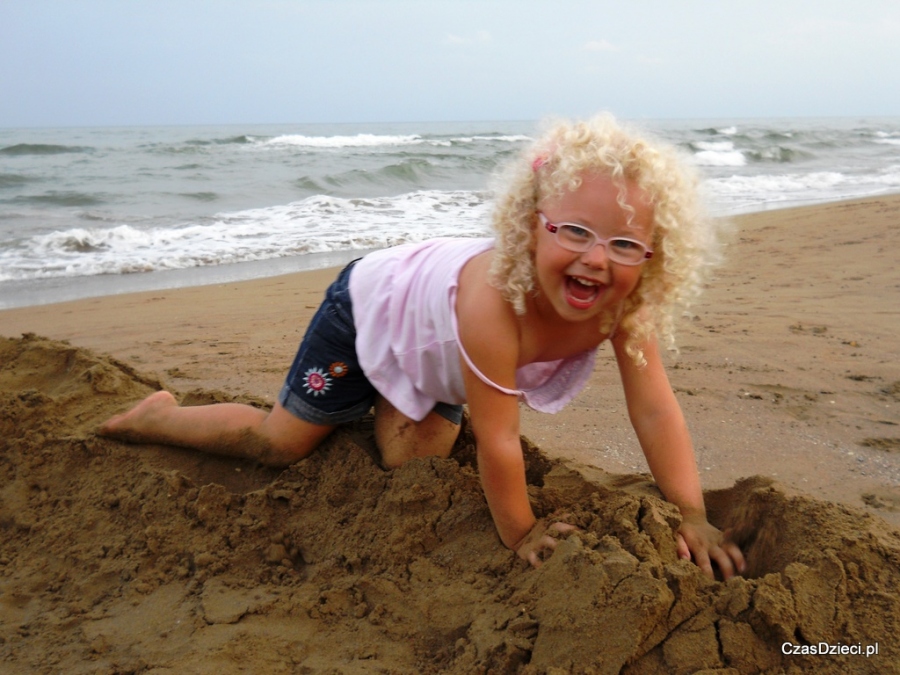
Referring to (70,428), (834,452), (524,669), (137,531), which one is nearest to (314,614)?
(524,669)

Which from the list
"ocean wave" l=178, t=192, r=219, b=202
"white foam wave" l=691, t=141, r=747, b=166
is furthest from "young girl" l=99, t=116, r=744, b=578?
"white foam wave" l=691, t=141, r=747, b=166

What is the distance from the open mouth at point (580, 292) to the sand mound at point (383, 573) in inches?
21.0

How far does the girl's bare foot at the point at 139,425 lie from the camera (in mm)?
2760

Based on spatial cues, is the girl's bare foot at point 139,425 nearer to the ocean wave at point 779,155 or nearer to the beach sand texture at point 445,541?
the beach sand texture at point 445,541

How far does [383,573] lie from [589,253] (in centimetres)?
101

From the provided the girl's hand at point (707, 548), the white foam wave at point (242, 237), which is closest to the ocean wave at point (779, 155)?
the white foam wave at point (242, 237)

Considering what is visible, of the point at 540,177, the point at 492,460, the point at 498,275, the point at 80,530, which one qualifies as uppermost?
the point at 540,177

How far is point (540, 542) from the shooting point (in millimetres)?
1905

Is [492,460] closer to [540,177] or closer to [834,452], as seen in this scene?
[540,177]

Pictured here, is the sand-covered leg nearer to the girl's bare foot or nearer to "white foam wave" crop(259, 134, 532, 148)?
the girl's bare foot

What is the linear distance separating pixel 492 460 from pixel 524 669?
511 millimetres

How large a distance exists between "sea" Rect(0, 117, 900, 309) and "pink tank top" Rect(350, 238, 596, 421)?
0.27m

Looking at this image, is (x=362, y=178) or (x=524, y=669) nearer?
(x=524, y=669)

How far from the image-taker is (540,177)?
193 centimetres
